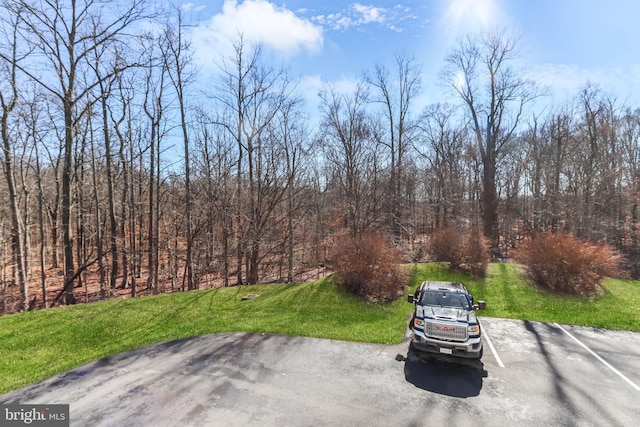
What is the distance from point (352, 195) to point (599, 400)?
46.2 feet

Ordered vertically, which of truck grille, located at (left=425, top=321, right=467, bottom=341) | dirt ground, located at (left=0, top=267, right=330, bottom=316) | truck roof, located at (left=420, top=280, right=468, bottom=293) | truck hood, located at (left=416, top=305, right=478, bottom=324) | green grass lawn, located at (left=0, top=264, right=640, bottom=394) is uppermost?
truck roof, located at (left=420, top=280, right=468, bottom=293)

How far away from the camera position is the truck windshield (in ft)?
25.2

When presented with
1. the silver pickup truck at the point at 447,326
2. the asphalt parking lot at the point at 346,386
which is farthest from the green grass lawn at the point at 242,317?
the silver pickup truck at the point at 447,326

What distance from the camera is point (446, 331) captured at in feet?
22.6

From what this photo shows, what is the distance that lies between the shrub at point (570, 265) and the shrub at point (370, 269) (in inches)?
246

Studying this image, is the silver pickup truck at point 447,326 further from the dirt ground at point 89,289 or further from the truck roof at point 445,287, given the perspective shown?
the dirt ground at point 89,289

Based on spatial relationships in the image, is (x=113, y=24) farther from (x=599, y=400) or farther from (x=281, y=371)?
(x=599, y=400)

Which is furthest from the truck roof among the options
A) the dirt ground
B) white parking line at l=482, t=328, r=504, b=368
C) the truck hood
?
the dirt ground

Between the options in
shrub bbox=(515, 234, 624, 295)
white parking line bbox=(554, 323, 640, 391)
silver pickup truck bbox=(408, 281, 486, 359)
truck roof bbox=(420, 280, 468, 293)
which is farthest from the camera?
shrub bbox=(515, 234, 624, 295)

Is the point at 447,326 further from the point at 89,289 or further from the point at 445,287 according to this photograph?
the point at 89,289

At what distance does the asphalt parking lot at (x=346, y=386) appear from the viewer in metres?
5.02

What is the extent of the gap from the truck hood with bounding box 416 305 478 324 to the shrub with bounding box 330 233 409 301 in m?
4.70

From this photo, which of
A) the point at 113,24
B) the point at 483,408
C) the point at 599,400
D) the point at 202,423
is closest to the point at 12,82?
the point at 113,24

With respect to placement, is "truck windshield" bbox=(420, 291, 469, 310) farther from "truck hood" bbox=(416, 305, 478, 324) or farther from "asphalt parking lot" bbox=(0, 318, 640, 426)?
"asphalt parking lot" bbox=(0, 318, 640, 426)
